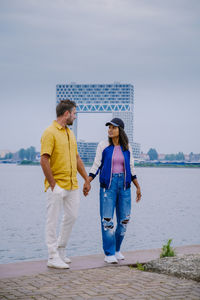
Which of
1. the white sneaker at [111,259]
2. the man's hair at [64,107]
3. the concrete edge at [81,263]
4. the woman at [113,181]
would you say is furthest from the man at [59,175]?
the white sneaker at [111,259]

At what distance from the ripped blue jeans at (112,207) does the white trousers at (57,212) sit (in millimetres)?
418

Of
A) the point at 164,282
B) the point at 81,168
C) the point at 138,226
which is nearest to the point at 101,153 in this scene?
the point at 81,168

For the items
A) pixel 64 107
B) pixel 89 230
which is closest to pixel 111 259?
pixel 64 107

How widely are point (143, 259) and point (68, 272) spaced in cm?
111

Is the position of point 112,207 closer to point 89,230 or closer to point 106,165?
point 106,165

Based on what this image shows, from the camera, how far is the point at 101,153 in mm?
6684

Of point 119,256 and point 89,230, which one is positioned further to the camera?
point 89,230

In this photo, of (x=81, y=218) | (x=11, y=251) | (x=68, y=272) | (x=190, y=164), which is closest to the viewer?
(x=68, y=272)

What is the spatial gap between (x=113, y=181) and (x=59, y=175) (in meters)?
0.71

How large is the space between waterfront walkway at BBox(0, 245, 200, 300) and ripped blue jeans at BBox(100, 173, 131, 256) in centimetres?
27

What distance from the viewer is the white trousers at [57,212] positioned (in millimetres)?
6145

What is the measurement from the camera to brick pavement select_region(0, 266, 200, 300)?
16.3 ft

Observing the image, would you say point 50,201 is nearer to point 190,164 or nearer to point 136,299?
point 136,299

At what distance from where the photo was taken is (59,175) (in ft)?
20.4
